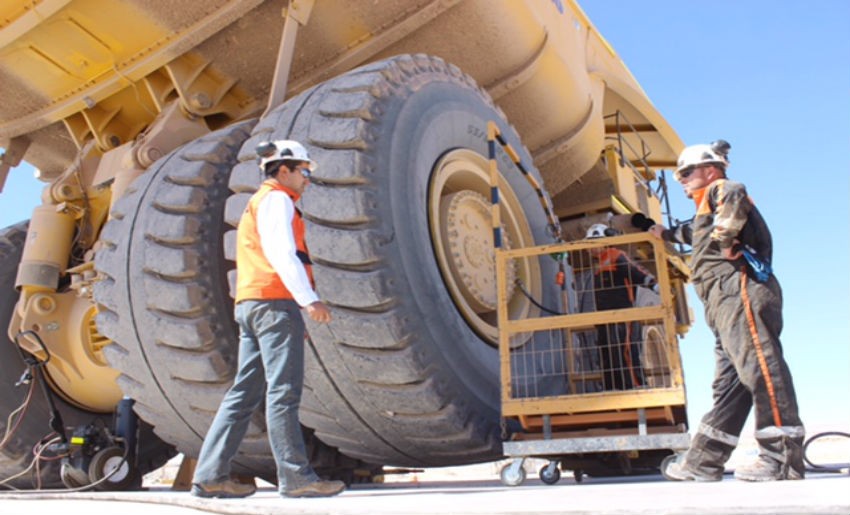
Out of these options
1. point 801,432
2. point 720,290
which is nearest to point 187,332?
point 720,290

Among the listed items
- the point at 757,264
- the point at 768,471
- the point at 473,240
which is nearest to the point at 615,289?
the point at 473,240

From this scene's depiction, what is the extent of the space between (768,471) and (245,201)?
8.48ft

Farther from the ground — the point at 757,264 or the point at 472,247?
the point at 472,247

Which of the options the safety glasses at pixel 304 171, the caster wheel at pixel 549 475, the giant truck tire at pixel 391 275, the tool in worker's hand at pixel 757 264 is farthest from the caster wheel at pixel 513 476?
the safety glasses at pixel 304 171

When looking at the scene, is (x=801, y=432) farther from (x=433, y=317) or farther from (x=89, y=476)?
(x=89, y=476)

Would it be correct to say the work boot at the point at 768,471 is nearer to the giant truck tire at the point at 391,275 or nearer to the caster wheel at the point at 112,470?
the giant truck tire at the point at 391,275

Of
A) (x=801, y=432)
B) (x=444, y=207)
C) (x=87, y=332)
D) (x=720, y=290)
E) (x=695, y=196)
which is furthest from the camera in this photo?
(x=87, y=332)

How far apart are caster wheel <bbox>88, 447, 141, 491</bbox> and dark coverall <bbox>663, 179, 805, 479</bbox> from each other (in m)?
3.51

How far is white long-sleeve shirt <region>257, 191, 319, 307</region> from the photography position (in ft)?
10.6

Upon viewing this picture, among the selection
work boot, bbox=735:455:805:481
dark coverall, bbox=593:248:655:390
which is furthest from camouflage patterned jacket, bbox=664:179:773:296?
dark coverall, bbox=593:248:655:390

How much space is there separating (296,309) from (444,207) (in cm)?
149

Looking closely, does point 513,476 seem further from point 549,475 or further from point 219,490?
point 219,490

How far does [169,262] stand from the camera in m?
3.95

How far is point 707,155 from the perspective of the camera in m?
3.87
